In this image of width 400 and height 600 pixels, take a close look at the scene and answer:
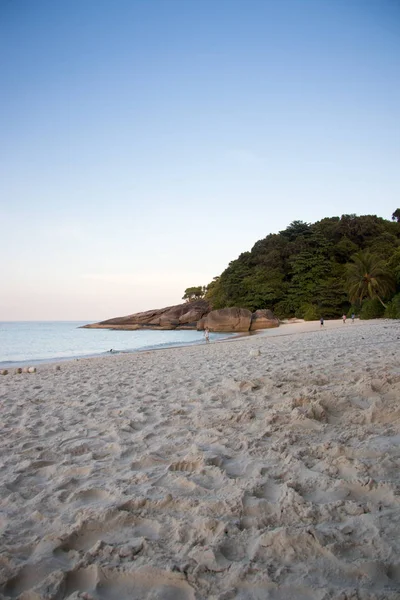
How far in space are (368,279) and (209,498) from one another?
38.2m

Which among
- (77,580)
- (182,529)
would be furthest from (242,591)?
(77,580)

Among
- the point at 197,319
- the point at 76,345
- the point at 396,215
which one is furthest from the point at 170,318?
the point at 396,215

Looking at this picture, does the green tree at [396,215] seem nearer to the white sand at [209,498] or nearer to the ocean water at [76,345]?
the ocean water at [76,345]

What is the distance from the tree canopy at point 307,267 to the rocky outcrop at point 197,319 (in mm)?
3938

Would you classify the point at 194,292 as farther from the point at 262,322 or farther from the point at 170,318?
the point at 262,322

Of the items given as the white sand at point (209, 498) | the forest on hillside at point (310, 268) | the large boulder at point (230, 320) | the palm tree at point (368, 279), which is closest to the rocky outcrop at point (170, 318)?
the forest on hillside at point (310, 268)

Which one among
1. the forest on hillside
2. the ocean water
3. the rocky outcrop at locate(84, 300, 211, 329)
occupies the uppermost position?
the forest on hillside

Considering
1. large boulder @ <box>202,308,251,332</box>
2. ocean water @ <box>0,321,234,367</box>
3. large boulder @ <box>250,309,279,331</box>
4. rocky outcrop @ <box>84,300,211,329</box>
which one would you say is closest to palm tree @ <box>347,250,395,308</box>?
large boulder @ <box>250,309,279,331</box>

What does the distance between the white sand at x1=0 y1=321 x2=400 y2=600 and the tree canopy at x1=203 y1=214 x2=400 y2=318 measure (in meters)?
39.3

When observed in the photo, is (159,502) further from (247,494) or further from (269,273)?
(269,273)

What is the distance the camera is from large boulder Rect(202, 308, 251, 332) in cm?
3859

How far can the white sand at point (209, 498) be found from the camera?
164 centimetres

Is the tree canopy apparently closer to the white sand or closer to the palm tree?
the palm tree

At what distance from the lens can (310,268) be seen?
47.4 metres
